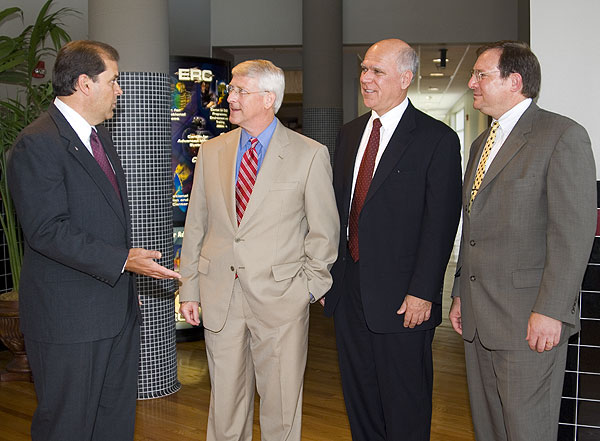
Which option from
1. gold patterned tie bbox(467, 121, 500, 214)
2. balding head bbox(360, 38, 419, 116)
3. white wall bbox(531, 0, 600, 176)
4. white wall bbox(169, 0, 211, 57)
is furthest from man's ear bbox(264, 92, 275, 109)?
white wall bbox(169, 0, 211, 57)

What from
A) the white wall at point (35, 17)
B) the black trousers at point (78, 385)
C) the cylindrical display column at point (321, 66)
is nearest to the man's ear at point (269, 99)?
the black trousers at point (78, 385)

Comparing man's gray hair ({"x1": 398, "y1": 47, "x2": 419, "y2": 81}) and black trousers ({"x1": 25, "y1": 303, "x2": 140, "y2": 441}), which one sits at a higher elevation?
man's gray hair ({"x1": 398, "y1": 47, "x2": 419, "y2": 81})

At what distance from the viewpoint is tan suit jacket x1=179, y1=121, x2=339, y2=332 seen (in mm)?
3078

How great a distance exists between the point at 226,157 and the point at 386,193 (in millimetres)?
707

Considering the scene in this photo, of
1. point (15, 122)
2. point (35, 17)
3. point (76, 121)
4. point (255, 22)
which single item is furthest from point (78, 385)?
point (255, 22)

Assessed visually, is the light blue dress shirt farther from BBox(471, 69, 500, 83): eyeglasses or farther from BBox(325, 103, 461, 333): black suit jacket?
BBox(471, 69, 500, 83): eyeglasses

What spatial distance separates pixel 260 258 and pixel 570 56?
1781 mm

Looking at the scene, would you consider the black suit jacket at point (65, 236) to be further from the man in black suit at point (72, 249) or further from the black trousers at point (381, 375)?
the black trousers at point (381, 375)

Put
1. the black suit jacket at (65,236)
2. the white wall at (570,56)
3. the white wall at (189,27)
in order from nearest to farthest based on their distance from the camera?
the black suit jacket at (65,236), the white wall at (570,56), the white wall at (189,27)

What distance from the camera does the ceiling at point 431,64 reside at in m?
11.8

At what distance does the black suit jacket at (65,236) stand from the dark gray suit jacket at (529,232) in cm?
135

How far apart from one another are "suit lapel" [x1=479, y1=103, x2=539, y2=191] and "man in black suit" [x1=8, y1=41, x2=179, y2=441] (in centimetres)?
126

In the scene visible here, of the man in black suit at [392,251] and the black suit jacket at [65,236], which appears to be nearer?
the black suit jacket at [65,236]

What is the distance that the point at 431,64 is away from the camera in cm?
1473
